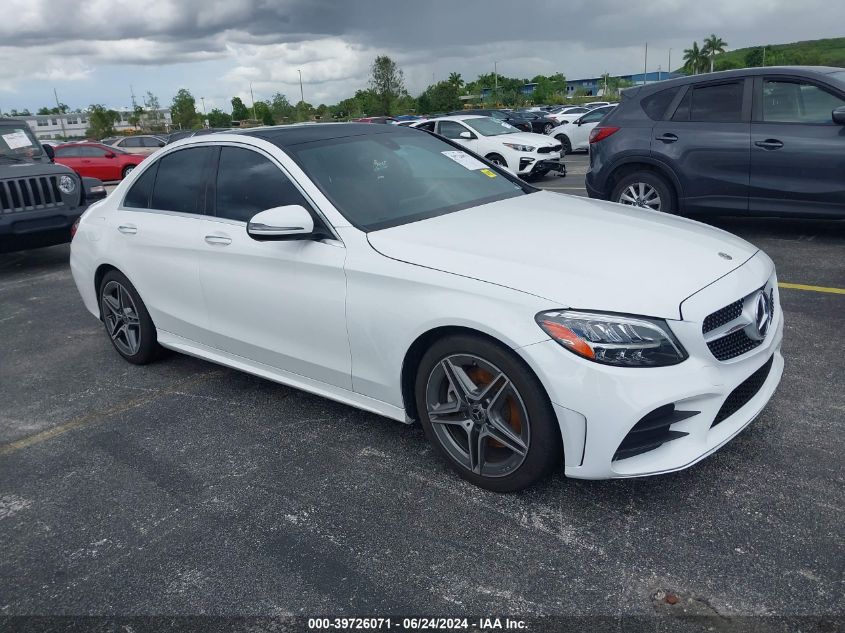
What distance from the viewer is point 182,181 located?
448cm

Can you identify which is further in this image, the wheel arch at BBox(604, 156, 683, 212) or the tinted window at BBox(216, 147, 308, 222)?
the wheel arch at BBox(604, 156, 683, 212)

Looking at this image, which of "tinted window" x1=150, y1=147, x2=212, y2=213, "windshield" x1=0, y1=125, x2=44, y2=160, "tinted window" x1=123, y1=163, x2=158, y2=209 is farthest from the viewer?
"windshield" x1=0, y1=125, x2=44, y2=160

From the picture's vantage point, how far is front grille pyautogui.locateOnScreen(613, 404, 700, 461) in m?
2.70

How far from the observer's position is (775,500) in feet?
9.66

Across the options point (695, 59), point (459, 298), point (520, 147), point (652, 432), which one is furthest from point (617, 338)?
point (695, 59)

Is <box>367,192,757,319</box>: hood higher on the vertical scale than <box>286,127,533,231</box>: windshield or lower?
lower

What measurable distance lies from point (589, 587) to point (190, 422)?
8.34 ft

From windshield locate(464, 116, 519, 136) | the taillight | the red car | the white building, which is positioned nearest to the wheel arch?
the taillight

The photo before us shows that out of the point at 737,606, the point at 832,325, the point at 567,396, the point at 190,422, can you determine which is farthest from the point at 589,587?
the point at 832,325

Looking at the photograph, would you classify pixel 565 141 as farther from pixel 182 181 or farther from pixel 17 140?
pixel 182 181

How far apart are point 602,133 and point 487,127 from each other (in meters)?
7.94

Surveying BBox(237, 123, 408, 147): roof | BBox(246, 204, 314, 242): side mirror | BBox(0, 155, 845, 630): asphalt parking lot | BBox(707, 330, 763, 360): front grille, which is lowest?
BBox(0, 155, 845, 630): asphalt parking lot

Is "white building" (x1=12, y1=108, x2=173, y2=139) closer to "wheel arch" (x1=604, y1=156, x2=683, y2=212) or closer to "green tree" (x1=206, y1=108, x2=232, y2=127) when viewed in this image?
"green tree" (x1=206, y1=108, x2=232, y2=127)

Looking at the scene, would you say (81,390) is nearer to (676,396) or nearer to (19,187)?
(676,396)
